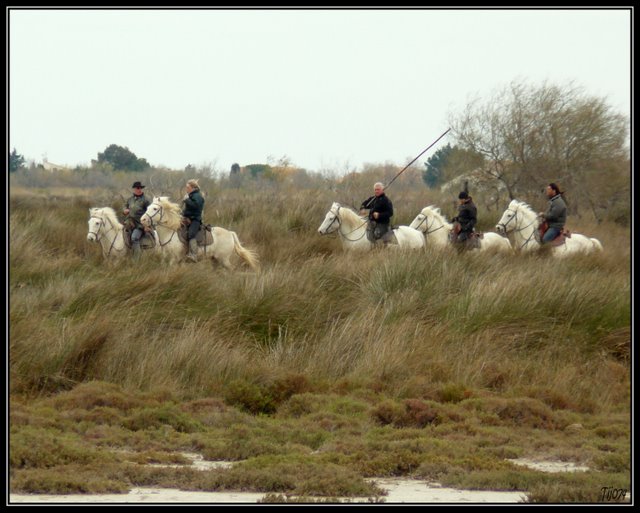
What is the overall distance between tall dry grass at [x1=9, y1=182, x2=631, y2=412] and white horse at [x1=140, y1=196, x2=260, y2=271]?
381 cm

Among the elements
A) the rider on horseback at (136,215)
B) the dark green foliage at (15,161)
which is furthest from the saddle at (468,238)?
the dark green foliage at (15,161)

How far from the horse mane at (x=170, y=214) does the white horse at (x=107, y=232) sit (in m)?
0.51

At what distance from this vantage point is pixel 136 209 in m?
21.9

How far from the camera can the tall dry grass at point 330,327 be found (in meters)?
11.5

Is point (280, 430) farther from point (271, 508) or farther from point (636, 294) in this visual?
point (636, 294)

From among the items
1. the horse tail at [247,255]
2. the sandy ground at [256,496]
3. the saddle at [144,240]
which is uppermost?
the saddle at [144,240]

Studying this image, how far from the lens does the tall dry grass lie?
1148cm

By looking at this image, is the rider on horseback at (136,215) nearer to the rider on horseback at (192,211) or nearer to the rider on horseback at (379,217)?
the rider on horseback at (192,211)

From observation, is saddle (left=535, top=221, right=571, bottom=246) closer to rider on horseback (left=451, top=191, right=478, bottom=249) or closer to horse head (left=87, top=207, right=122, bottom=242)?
rider on horseback (left=451, top=191, right=478, bottom=249)

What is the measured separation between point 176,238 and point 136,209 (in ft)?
4.38

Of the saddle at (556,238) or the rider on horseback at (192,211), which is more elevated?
the rider on horseback at (192,211)

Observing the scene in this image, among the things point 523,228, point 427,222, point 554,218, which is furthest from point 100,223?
point 554,218

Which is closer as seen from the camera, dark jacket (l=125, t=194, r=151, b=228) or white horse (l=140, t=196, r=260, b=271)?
white horse (l=140, t=196, r=260, b=271)

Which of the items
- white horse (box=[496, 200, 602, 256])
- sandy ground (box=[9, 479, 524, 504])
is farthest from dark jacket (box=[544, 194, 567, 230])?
sandy ground (box=[9, 479, 524, 504])
